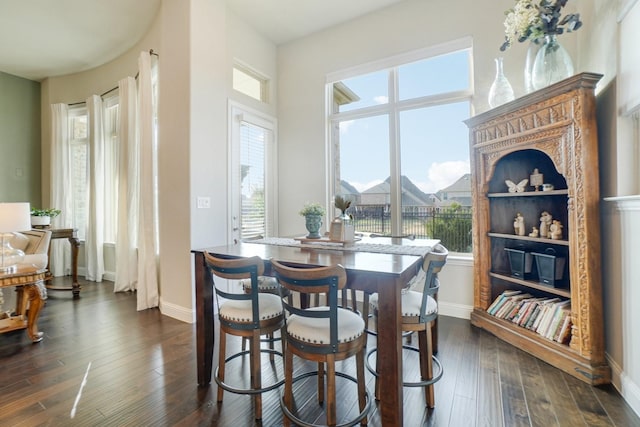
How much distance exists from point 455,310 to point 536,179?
1534 millimetres

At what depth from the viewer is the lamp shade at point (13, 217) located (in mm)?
2588

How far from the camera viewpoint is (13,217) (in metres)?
2.64

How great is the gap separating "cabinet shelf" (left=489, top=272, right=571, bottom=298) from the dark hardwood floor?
1.76ft

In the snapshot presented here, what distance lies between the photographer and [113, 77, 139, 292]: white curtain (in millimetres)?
4086

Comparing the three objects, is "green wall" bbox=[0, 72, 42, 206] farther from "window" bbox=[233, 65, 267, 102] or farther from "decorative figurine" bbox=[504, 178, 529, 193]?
"decorative figurine" bbox=[504, 178, 529, 193]

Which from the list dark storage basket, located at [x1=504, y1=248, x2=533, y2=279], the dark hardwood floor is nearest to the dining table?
the dark hardwood floor

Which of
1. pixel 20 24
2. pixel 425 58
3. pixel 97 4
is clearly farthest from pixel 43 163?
pixel 425 58

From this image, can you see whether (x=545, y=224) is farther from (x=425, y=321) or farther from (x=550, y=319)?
(x=425, y=321)

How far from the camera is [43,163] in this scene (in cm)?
541

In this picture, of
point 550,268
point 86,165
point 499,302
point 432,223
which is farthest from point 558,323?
point 86,165

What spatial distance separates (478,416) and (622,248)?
4.51ft

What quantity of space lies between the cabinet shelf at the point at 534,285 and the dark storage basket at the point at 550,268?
51 mm

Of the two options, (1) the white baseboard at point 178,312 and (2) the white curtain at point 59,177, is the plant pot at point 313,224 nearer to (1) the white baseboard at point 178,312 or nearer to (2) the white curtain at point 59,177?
(1) the white baseboard at point 178,312

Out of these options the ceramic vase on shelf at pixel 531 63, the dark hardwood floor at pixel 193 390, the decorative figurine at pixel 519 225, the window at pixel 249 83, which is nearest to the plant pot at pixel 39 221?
the dark hardwood floor at pixel 193 390
